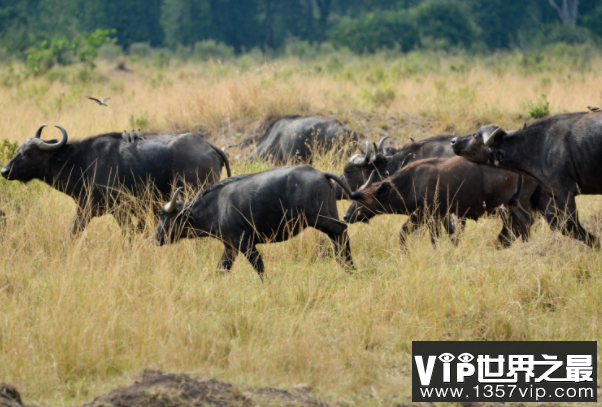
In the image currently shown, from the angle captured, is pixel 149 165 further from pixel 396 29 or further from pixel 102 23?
pixel 102 23

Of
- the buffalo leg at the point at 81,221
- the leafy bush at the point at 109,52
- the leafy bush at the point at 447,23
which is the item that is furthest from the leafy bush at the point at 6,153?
the leafy bush at the point at 447,23

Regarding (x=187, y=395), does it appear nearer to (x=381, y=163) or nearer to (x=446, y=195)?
(x=446, y=195)

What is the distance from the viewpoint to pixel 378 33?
39.4 m

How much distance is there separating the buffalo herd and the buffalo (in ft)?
0.04

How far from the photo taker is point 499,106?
15055mm

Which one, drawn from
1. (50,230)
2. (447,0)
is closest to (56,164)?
(50,230)

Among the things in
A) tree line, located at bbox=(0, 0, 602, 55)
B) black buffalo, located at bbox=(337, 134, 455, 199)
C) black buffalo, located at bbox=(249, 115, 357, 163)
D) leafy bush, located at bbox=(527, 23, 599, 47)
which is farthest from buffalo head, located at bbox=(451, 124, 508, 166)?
leafy bush, located at bbox=(527, 23, 599, 47)

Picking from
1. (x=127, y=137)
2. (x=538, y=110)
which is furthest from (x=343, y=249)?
(x=538, y=110)

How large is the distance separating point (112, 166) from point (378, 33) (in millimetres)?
32439

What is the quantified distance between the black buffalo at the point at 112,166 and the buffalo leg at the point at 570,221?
3.91 m

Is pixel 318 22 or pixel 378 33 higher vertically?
pixel 378 33

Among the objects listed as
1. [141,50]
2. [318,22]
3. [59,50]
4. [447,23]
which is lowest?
[141,50]

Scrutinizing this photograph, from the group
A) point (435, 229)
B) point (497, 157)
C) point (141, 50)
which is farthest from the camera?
point (141, 50)

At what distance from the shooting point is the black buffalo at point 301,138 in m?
12.2
